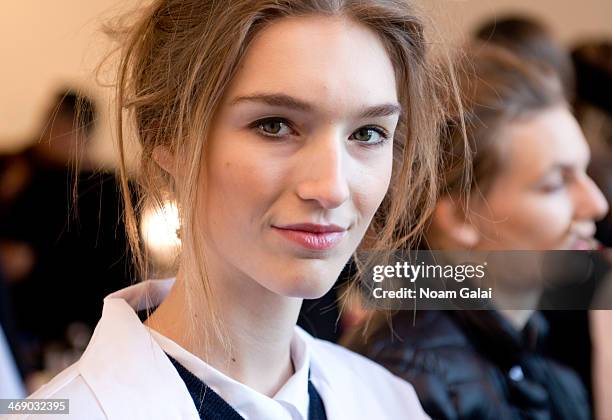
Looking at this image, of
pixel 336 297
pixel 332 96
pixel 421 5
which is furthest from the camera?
pixel 336 297

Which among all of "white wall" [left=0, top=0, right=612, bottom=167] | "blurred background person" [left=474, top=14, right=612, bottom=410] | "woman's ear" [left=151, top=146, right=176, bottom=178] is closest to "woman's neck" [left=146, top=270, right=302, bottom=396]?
"woman's ear" [left=151, top=146, right=176, bottom=178]

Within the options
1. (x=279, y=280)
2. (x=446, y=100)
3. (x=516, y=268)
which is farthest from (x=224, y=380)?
(x=516, y=268)

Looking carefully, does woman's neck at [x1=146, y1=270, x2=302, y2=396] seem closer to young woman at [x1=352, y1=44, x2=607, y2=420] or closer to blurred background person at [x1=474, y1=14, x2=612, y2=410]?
young woman at [x1=352, y1=44, x2=607, y2=420]

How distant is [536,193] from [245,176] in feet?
1.61

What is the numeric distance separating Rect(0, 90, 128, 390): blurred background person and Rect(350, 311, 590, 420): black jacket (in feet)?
1.10

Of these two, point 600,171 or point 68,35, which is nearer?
point 68,35

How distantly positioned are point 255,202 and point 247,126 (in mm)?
66

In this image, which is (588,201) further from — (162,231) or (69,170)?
(69,170)

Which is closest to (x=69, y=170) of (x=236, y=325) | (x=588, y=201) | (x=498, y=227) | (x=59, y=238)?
(x=59, y=238)

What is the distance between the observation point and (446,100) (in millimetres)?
986

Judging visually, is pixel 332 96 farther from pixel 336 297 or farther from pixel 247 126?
pixel 336 297

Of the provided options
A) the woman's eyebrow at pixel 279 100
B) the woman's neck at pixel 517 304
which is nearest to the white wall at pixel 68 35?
the woman's eyebrow at pixel 279 100

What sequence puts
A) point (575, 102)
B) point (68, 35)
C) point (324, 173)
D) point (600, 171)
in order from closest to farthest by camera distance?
point (324, 173)
point (68, 35)
point (600, 171)
point (575, 102)

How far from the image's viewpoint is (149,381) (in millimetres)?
812
